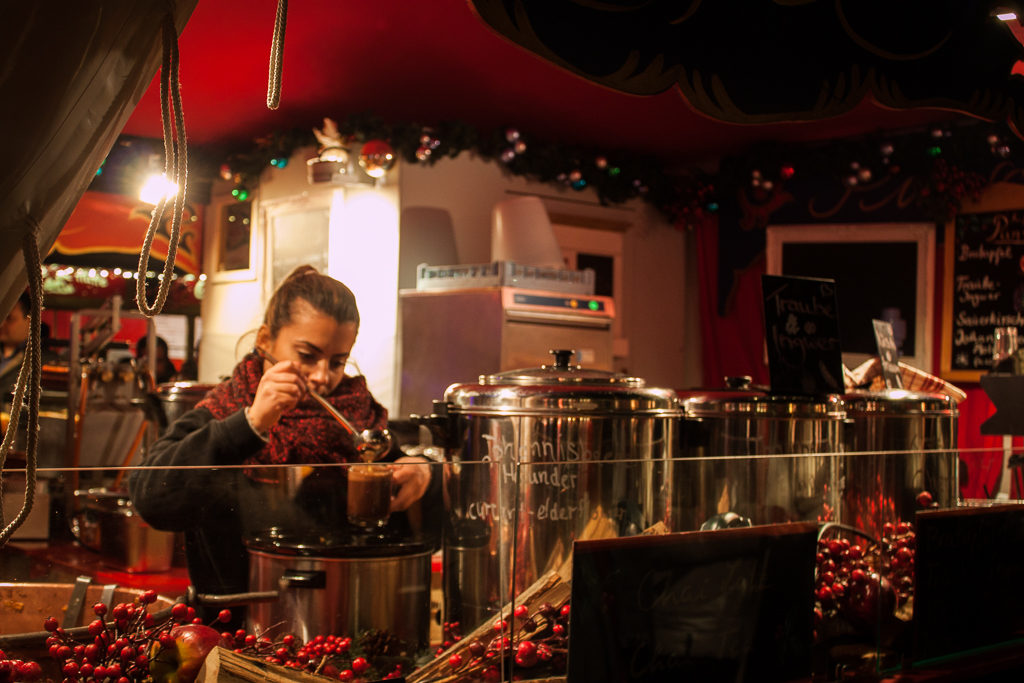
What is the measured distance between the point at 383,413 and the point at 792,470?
117cm

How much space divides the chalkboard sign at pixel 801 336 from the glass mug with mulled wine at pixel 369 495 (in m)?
1.13

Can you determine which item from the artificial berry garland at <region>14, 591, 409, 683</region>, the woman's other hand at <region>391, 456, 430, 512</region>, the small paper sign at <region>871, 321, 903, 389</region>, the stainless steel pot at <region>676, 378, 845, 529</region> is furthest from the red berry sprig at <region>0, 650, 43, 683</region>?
the small paper sign at <region>871, 321, 903, 389</region>

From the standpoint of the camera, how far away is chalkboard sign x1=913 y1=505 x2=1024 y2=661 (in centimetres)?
130

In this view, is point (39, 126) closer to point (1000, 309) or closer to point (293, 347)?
point (293, 347)

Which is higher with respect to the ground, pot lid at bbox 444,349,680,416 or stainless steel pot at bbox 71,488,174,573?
pot lid at bbox 444,349,680,416

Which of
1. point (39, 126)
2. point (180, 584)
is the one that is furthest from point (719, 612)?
point (39, 126)

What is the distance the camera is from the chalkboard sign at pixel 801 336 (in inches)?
79.2

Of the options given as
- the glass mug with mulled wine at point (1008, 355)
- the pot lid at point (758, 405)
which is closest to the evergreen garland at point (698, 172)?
the glass mug with mulled wine at point (1008, 355)

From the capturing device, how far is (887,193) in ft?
19.4

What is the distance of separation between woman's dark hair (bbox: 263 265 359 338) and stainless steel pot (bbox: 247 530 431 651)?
2.92ft

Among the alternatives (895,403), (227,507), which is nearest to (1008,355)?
(895,403)

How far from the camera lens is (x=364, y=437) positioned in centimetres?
180

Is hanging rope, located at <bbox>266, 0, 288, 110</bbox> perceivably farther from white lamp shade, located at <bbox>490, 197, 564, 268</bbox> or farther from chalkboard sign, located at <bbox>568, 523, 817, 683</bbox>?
white lamp shade, located at <bbox>490, 197, 564, 268</bbox>

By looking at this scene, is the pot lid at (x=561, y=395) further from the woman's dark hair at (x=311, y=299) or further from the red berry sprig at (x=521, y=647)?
the red berry sprig at (x=521, y=647)
